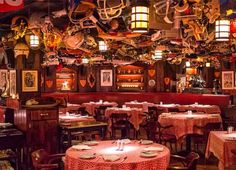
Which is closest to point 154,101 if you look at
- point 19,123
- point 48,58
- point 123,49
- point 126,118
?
point 123,49

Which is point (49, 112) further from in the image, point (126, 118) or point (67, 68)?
point (67, 68)

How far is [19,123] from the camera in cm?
820

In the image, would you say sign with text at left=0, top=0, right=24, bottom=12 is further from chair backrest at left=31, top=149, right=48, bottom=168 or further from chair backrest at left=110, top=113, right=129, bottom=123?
chair backrest at left=110, top=113, right=129, bottom=123

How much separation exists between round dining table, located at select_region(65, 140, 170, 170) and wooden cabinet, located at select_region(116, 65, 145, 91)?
16112 millimetres

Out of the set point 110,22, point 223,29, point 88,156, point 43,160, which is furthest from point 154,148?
point 110,22

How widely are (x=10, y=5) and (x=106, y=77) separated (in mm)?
16124

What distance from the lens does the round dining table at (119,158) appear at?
491cm

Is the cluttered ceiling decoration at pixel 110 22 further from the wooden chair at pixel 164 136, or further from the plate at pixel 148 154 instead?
the wooden chair at pixel 164 136

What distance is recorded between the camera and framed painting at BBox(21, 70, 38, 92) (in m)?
8.58

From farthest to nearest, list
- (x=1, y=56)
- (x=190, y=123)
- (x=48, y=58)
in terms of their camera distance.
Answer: (x=48, y=58), (x=1, y=56), (x=190, y=123)

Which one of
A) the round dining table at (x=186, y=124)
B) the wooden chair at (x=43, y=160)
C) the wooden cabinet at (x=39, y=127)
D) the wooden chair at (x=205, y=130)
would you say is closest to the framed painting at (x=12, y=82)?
→ the wooden cabinet at (x=39, y=127)

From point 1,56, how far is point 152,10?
712 centimetres

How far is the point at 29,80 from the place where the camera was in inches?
341

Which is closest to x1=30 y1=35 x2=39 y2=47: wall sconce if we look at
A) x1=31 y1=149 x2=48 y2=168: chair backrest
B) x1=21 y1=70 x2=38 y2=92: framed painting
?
x1=21 y1=70 x2=38 y2=92: framed painting
